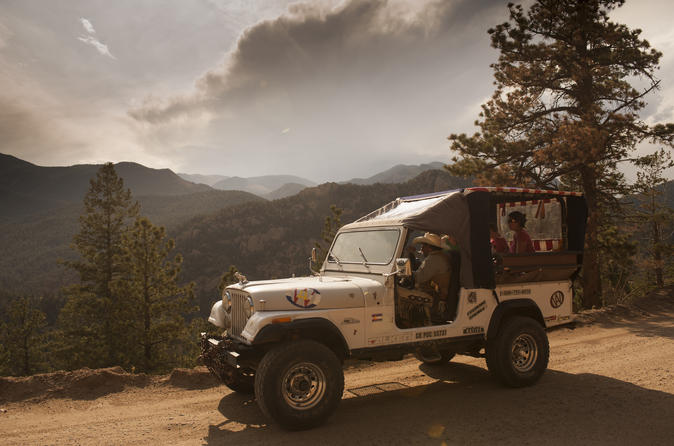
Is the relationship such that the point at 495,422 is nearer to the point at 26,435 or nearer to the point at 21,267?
the point at 26,435

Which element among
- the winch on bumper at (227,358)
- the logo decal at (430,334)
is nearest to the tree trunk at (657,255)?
the logo decal at (430,334)

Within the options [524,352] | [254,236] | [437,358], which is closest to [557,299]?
[524,352]

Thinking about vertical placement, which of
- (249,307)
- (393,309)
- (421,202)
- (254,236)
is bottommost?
(393,309)

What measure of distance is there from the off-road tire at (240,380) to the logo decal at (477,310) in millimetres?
3058

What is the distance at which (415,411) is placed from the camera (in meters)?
5.25

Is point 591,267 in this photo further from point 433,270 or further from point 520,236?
point 433,270

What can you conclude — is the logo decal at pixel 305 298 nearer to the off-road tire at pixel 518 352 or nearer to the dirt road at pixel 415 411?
the dirt road at pixel 415 411

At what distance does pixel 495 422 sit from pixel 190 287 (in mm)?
21320

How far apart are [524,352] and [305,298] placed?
363 cm

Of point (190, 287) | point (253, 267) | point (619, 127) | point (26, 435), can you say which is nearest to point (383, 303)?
point (26, 435)

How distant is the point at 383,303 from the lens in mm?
5145

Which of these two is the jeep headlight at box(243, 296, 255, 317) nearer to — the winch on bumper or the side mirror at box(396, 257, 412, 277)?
the winch on bumper

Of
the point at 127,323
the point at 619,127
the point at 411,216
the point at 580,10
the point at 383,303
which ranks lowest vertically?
the point at 127,323

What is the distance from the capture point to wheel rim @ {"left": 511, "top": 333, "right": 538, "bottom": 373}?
240 inches
